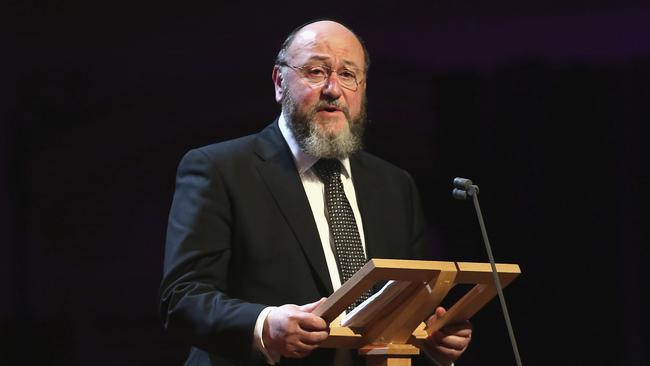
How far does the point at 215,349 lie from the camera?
2.73 m

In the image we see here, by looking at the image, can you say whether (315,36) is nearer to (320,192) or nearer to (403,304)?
(320,192)

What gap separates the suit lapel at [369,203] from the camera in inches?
122

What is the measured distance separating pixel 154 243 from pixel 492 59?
1650mm

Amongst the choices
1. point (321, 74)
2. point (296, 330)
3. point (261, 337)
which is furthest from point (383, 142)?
point (296, 330)

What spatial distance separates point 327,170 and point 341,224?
0.22 meters

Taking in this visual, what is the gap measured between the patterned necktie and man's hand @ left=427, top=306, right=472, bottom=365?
290 mm

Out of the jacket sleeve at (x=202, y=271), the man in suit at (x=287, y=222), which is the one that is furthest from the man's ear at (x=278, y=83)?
the jacket sleeve at (x=202, y=271)

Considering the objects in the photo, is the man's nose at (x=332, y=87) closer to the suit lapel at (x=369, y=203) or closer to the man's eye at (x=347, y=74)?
the man's eye at (x=347, y=74)

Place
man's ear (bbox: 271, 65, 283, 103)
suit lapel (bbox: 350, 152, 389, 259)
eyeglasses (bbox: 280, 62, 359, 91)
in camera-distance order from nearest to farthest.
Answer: suit lapel (bbox: 350, 152, 389, 259)
eyeglasses (bbox: 280, 62, 359, 91)
man's ear (bbox: 271, 65, 283, 103)

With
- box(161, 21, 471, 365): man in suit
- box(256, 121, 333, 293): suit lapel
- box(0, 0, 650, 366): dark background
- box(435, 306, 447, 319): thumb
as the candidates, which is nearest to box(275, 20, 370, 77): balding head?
box(161, 21, 471, 365): man in suit

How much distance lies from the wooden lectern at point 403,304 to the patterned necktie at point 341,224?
0.32 metres

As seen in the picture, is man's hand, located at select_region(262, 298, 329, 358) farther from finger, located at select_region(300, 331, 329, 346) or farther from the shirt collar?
the shirt collar

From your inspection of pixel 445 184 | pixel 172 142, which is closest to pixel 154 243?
pixel 172 142

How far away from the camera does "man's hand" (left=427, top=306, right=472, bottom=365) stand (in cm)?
272
